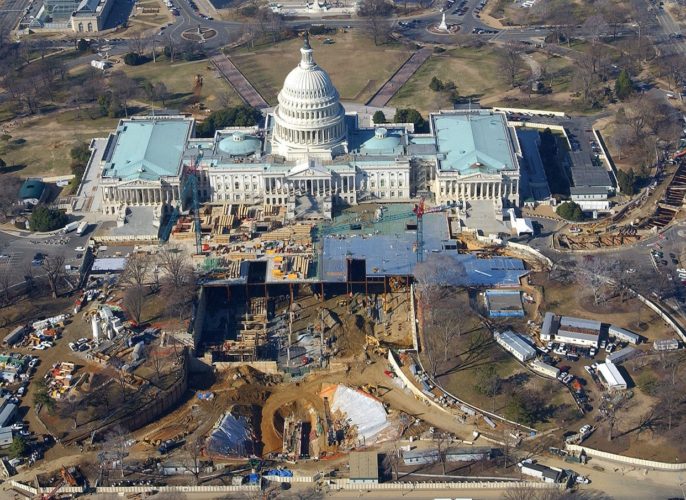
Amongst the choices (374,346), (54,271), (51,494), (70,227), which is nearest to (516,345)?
(374,346)

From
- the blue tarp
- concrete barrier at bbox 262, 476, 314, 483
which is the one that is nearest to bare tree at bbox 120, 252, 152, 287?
the blue tarp

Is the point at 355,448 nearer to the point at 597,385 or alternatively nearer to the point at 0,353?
the point at 597,385

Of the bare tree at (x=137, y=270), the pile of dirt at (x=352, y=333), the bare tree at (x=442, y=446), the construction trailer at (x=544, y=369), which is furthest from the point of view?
the bare tree at (x=137, y=270)

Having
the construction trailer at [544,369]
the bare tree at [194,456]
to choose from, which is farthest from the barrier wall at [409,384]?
the bare tree at [194,456]

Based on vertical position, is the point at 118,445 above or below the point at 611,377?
below

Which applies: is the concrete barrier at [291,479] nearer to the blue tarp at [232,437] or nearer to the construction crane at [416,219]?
the blue tarp at [232,437]

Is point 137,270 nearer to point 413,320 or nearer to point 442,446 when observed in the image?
point 413,320
